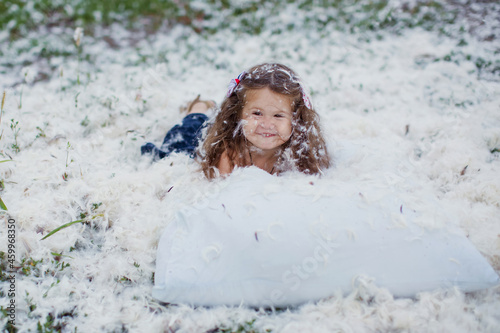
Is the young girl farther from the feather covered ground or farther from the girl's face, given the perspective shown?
the feather covered ground

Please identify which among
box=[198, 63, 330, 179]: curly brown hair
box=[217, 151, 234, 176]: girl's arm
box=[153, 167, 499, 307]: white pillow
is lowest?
box=[153, 167, 499, 307]: white pillow

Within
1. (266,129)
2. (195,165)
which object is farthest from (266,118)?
(195,165)

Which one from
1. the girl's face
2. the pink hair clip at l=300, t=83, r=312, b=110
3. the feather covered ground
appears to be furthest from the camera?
the pink hair clip at l=300, t=83, r=312, b=110

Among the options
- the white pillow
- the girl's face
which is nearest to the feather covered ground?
the white pillow

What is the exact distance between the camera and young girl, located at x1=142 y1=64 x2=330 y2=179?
220cm

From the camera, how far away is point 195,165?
8.05ft

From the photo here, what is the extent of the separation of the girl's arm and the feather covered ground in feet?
0.41

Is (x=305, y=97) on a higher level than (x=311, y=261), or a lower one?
higher

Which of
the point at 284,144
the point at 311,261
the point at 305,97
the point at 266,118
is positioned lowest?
the point at 311,261

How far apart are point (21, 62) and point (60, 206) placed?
3.27 metres

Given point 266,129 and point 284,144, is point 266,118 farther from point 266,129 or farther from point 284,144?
point 284,144

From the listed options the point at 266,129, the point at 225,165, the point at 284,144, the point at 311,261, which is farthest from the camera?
the point at 284,144

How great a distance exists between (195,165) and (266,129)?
0.55m

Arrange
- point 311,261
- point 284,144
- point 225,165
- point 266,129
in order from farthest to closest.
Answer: point 284,144
point 225,165
point 266,129
point 311,261
